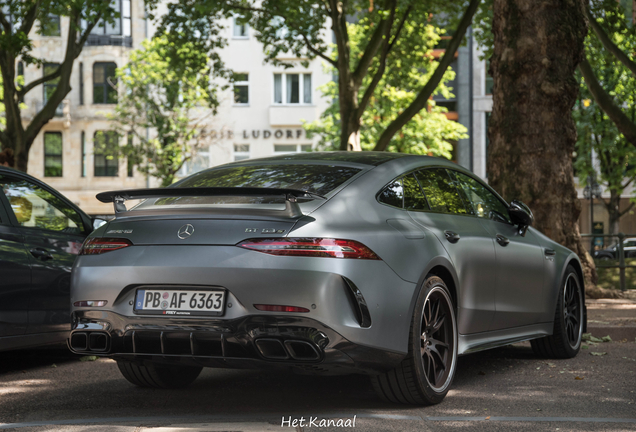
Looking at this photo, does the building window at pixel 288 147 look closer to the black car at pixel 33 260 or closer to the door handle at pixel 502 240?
the black car at pixel 33 260

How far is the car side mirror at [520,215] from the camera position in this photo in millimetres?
6195

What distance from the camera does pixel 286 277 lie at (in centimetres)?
401

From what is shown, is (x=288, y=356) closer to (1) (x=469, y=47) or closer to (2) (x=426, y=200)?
(2) (x=426, y=200)

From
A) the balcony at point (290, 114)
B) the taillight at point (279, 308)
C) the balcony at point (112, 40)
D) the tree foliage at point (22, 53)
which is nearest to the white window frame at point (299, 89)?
the balcony at point (290, 114)

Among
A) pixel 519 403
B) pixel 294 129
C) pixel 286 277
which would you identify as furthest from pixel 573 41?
pixel 294 129

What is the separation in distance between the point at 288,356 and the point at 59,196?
360 centimetres

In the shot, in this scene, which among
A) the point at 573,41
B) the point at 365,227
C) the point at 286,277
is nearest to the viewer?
the point at 286,277

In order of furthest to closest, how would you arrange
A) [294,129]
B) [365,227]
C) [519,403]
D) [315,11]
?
1. [294,129]
2. [315,11]
3. [519,403]
4. [365,227]

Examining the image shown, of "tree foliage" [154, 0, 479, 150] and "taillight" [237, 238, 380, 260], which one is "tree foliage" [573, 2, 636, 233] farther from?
"taillight" [237, 238, 380, 260]

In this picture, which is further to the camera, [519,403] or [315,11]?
[315,11]

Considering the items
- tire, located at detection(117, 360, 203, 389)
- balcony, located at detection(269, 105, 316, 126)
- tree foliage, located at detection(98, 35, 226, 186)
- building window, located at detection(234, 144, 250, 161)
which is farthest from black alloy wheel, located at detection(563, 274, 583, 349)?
building window, located at detection(234, 144, 250, 161)

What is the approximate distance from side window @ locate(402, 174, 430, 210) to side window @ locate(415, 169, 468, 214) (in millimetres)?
74

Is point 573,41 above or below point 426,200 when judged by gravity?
above

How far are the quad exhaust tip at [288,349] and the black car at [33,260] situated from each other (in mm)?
2699
